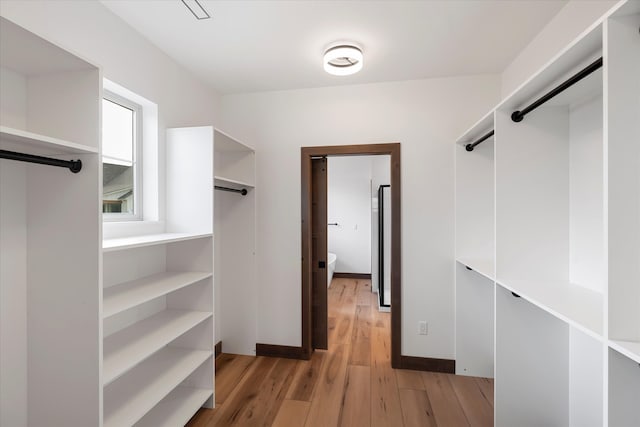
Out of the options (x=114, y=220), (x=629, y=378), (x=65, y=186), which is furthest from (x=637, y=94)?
(x=114, y=220)

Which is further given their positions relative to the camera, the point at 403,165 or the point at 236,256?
the point at 236,256

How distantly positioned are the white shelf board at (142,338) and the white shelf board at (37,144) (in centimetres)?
98

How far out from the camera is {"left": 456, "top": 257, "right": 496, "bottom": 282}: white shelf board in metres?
1.94

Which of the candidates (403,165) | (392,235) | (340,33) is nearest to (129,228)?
(340,33)

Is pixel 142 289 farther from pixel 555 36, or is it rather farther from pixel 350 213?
pixel 350 213

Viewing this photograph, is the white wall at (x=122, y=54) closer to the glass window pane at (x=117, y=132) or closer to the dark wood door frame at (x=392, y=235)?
the glass window pane at (x=117, y=132)

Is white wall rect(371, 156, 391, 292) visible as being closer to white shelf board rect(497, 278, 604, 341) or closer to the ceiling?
the ceiling

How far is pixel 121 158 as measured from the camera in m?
2.03

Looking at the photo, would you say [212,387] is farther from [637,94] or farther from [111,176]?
[637,94]

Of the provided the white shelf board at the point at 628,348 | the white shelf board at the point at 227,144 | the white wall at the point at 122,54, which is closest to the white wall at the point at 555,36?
the white shelf board at the point at 628,348

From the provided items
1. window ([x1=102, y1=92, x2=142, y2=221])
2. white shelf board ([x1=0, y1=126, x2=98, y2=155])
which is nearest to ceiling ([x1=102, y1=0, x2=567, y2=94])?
window ([x1=102, y1=92, x2=142, y2=221])

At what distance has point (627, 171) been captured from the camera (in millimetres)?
865

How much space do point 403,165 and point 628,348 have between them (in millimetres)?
2032

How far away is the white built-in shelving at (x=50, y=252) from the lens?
4.07ft
